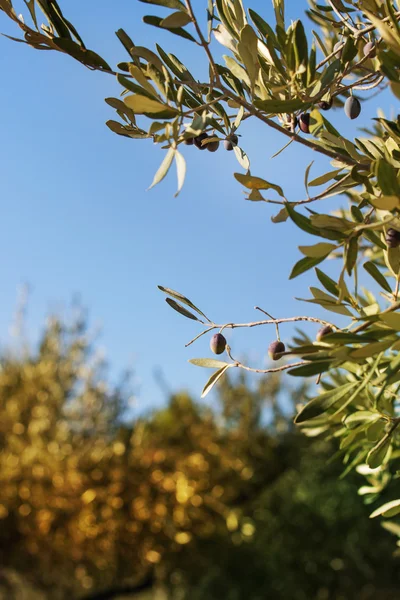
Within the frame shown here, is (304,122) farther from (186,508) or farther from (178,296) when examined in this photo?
(186,508)

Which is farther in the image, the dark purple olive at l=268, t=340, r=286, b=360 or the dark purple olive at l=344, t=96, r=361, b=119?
the dark purple olive at l=344, t=96, r=361, b=119

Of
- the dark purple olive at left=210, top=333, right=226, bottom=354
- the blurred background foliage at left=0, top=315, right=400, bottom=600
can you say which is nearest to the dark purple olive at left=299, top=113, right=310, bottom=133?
the dark purple olive at left=210, top=333, right=226, bottom=354

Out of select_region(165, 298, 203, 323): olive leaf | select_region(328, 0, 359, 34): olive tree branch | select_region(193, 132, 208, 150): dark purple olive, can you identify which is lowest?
select_region(165, 298, 203, 323): olive leaf

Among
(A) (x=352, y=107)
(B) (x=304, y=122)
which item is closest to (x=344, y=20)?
(A) (x=352, y=107)

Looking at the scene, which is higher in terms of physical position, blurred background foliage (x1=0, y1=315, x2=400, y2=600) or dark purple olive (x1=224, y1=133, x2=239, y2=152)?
dark purple olive (x1=224, y1=133, x2=239, y2=152)

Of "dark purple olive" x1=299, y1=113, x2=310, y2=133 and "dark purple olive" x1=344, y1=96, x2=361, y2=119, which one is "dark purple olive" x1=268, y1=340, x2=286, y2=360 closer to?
"dark purple olive" x1=299, y1=113, x2=310, y2=133
